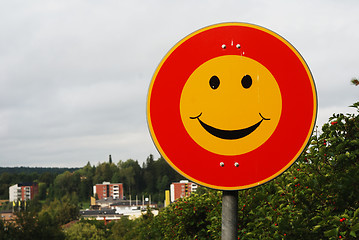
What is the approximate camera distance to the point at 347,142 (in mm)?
4355

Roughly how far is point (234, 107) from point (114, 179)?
531ft

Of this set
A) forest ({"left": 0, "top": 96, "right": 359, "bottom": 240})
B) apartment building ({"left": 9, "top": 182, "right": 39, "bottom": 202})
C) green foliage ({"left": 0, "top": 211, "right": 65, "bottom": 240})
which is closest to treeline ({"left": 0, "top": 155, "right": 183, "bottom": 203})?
apartment building ({"left": 9, "top": 182, "right": 39, "bottom": 202})

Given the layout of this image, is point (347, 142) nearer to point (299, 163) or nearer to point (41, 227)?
point (299, 163)

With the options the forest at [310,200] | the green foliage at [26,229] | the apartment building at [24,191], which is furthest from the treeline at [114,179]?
the forest at [310,200]

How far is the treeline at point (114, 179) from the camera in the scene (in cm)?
14312

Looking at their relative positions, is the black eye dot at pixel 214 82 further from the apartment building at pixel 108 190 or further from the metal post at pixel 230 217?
the apartment building at pixel 108 190

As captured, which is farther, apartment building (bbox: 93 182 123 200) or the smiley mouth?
apartment building (bbox: 93 182 123 200)

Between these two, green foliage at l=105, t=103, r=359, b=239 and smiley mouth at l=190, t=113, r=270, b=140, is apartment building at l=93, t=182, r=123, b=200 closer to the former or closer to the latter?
green foliage at l=105, t=103, r=359, b=239

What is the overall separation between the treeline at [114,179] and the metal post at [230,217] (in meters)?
132

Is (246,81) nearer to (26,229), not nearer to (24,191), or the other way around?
(26,229)

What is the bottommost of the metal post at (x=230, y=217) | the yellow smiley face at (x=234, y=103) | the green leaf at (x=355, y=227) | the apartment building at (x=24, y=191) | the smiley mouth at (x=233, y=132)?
the apartment building at (x=24, y=191)

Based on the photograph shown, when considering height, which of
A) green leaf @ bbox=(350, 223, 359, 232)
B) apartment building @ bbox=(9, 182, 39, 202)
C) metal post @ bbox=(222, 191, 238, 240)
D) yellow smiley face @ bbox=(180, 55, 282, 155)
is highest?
yellow smiley face @ bbox=(180, 55, 282, 155)

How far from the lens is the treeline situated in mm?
143125

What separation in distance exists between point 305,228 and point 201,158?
2123 millimetres
